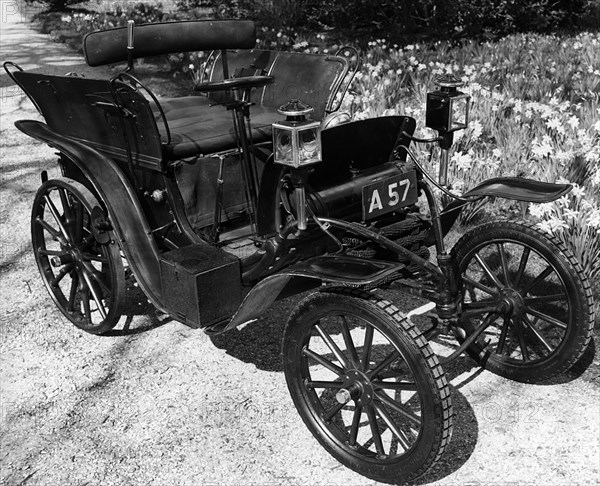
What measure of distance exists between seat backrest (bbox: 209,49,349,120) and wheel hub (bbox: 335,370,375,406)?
1593 millimetres

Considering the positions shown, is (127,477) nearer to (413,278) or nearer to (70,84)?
(413,278)

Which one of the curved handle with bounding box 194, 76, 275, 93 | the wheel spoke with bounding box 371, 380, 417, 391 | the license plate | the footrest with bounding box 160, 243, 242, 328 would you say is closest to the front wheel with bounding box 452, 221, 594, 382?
the license plate

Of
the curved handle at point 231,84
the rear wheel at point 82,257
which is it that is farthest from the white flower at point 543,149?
the rear wheel at point 82,257

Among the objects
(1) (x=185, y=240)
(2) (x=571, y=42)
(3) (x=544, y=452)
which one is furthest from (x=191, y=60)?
(3) (x=544, y=452)

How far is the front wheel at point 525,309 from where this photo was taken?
8.73 feet

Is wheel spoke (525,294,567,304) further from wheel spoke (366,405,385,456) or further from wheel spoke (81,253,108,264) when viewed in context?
wheel spoke (81,253,108,264)

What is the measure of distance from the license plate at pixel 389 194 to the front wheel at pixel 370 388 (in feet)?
1.47

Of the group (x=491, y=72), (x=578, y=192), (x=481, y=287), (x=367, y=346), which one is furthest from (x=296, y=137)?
(x=491, y=72)

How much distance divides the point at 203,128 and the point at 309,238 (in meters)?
0.95

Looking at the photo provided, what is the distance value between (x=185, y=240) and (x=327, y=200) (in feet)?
2.63

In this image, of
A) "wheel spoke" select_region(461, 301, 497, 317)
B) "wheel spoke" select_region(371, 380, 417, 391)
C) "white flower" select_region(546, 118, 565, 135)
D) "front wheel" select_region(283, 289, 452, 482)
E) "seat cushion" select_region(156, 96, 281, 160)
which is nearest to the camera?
"front wheel" select_region(283, 289, 452, 482)

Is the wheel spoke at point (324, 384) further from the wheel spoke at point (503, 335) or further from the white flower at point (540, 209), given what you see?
the white flower at point (540, 209)

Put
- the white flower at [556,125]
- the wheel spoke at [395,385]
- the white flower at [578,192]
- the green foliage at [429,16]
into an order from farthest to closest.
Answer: the green foliage at [429,16]
the white flower at [556,125]
the white flower at [578,192]
the wheel spoke at [395,385]

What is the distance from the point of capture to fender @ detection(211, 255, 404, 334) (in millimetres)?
2244
